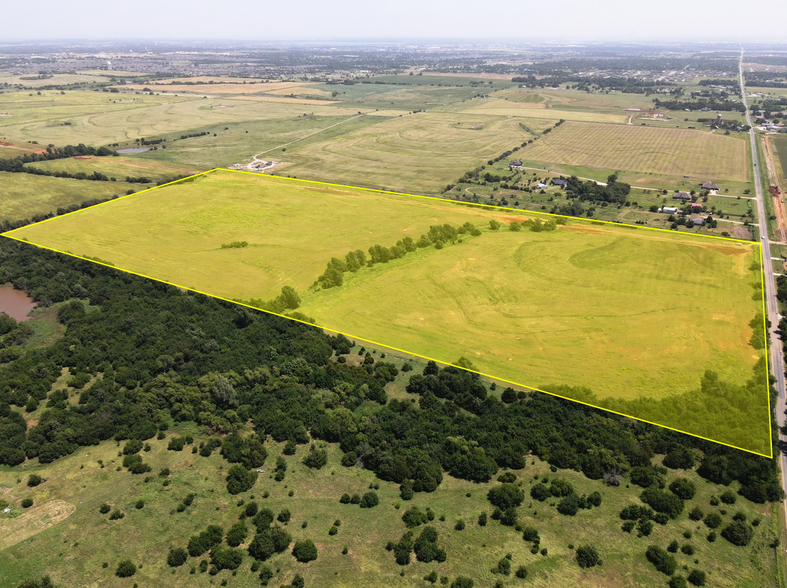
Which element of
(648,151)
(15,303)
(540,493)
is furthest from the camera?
(648,151)

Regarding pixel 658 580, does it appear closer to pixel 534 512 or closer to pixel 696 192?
pixel 534 512

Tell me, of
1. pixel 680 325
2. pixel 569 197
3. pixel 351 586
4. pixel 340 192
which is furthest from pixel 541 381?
pixel 569 197

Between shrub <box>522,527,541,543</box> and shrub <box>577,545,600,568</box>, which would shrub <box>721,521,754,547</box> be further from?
shrub <box>522,527,541,543</box>

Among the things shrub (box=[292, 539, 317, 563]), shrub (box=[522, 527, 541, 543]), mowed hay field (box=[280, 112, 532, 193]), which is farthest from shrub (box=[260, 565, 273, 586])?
mowed hay field (box=[280, 112, 532, 193])

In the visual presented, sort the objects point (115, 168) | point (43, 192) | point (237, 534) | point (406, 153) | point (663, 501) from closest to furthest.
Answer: point (237, 534) → point (663, 501) → point (43, 192) → point (115, 168) → point (406, 153)

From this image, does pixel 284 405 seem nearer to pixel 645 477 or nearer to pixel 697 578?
pixel 645 477

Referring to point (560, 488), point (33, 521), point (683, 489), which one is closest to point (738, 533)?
point (683, 489)

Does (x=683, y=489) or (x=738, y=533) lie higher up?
(x=683, y=489)
